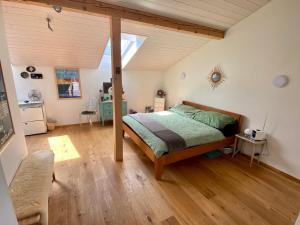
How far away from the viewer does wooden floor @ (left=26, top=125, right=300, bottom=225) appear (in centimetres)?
169

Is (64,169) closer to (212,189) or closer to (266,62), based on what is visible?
(212,189)

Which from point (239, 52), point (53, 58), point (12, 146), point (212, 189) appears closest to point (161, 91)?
point (239, 52)

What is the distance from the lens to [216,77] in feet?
11.3

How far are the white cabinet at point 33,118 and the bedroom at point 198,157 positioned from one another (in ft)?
0.86

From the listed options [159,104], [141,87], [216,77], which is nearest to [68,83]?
[141,87]

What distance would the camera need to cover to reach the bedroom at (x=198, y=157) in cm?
177

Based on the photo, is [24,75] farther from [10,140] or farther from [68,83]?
[10,140]

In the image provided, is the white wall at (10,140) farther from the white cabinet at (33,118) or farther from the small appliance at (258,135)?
the small appliance at (258,135)

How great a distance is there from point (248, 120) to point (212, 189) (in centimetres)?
157

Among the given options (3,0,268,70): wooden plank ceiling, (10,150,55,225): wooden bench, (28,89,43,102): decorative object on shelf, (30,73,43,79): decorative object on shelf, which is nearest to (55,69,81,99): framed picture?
(3,0,268,70): wooden plank ceiling

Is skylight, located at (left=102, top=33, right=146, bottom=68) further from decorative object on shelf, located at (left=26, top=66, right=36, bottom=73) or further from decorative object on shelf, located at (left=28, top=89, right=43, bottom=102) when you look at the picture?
decorative object on shelf, located at (left=28, top=89, right=43, bottom=102)

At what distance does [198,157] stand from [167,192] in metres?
1.16

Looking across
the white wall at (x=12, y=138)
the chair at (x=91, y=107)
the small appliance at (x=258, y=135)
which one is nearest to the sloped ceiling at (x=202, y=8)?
the white wall at (x=12, y=138)

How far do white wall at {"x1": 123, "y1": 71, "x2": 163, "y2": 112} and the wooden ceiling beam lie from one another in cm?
256
